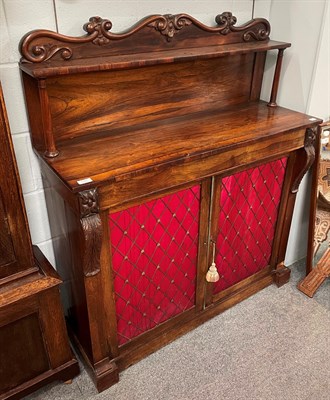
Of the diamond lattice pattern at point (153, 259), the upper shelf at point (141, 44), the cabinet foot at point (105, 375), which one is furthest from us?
the cabinet foot at point (105, 375)

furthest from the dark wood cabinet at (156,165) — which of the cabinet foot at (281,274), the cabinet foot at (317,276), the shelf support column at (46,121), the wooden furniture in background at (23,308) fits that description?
the cabinet foot at (317,276)

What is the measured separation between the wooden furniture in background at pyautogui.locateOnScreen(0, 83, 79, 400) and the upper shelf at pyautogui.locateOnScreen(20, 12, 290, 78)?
341 mm

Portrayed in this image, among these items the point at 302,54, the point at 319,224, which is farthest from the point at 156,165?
the point at 319,224

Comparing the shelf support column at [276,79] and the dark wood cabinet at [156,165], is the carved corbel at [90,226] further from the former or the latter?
the shelf support column at [276,79]

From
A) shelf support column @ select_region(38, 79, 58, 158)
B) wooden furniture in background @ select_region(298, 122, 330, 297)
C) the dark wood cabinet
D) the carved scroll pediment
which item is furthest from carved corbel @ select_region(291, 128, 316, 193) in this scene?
shelf support column @ select_region(38, 79, 58, 158)

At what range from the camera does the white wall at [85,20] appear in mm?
1377

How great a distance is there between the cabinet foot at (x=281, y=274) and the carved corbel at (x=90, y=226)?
126cm

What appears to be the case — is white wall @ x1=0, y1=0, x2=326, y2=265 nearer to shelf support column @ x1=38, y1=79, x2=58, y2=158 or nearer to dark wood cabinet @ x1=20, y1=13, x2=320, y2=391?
dark wood cabinet @ x1=20, y1=13, x2=320, y2=391

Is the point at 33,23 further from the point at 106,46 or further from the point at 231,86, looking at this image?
the point at 231,86

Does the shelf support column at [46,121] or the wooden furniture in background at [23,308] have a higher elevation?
the shelf support column at [46,121]

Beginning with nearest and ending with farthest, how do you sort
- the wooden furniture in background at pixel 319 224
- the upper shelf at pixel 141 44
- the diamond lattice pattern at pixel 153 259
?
the upper shelf at pixel 141 44 → the diamond lattice pattern at pixel 153 259 → the wooden furniture in background at pixel 319 224

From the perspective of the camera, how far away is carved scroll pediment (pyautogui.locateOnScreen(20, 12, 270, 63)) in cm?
140

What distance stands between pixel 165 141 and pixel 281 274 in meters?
1.19

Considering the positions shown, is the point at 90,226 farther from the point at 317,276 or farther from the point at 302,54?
the point at 317,276
